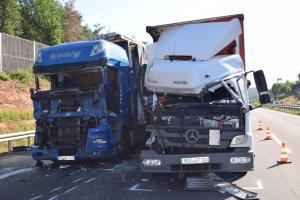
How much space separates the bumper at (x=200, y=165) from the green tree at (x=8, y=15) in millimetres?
35699

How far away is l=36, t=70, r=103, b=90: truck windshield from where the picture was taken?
12.8 m

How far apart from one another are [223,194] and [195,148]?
3.66 ft

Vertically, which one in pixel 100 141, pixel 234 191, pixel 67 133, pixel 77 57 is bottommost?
pixel 234 191

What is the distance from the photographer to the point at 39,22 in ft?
155

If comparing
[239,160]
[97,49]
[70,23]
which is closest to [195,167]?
[239,160]

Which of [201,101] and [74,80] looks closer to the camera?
[201,101]

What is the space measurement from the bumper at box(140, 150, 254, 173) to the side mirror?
3.52 feet

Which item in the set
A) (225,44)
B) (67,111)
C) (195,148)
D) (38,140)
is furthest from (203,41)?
(38,140)

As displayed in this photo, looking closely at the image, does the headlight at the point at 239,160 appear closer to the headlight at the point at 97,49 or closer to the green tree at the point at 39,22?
the headlight at the point at 97,49

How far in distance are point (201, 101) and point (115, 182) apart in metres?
2.41

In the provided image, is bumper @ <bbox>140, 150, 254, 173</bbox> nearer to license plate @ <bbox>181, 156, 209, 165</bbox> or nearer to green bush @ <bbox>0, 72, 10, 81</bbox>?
license plate @ <bbox>181, 156, 209, 165</bbox>

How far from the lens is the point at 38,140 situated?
1233 centimetres

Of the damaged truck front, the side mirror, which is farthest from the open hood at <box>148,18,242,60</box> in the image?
the side mirror

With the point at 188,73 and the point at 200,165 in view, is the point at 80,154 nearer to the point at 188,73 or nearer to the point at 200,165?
the point at 200,165
